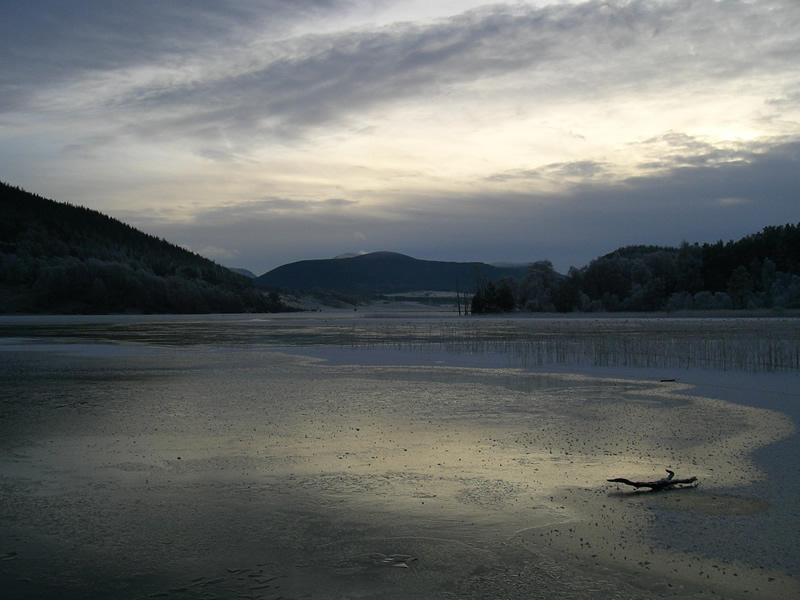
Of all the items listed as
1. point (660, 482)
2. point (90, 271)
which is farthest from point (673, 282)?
point (660, 482)

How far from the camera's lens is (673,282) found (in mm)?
90000

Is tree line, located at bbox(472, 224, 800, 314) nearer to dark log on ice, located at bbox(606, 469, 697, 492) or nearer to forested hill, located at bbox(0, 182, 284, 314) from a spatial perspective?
forested hill, located at bbox(0, 182, 284, 314)

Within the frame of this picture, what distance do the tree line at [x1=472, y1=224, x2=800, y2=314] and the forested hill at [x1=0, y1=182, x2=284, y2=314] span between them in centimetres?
5053

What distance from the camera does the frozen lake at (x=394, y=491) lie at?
205 inches

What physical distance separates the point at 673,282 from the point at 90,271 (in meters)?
84.5

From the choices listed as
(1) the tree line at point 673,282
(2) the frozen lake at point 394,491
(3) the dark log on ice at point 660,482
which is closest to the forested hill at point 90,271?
(1) the tree line at point 673,282

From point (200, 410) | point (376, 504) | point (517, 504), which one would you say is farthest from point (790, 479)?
point (200, 410)

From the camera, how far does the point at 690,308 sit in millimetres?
78250

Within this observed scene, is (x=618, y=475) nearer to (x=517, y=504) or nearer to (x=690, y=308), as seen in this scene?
(x=517, y=504)

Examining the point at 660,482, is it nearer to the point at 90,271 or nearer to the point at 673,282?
the point at 673,282

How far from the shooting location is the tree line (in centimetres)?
7669

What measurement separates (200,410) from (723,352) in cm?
1707

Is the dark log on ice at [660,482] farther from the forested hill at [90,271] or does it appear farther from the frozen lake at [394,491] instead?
Answer: the forested hill at [90,271]

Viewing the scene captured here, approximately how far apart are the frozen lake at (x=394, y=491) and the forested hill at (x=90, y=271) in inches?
3406
